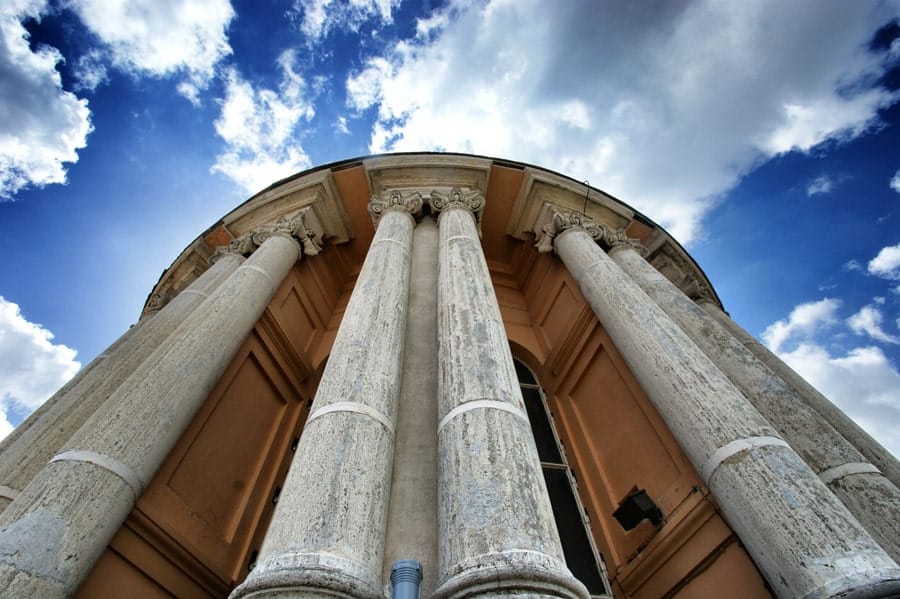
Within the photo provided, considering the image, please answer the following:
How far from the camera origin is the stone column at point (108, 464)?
3.16 meters

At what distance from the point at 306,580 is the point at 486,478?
1199 millimetres

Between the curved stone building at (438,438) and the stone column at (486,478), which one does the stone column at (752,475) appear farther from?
the stone column at (486,478)

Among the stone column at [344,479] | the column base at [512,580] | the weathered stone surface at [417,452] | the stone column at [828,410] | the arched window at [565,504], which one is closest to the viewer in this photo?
the column base at [512,580]

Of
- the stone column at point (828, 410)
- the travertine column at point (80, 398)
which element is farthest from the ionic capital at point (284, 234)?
the stone column at point (828, 410)

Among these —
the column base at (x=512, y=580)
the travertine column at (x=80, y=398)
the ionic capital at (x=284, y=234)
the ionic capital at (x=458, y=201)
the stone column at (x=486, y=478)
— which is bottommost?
the column base at (x=512, y=580)

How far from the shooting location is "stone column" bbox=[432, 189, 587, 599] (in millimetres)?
2342

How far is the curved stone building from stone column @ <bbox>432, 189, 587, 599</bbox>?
0.05 ft

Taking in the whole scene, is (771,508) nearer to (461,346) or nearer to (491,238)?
(461,346)

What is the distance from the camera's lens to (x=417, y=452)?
4.07m

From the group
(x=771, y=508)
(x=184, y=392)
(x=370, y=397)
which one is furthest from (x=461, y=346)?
(x=184, y=392)

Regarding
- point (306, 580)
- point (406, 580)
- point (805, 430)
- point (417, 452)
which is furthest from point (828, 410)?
point (306, 580)

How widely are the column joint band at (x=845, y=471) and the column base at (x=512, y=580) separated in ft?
12.1

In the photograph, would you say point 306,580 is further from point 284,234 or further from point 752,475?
point 284,234

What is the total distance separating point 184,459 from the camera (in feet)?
18.5
